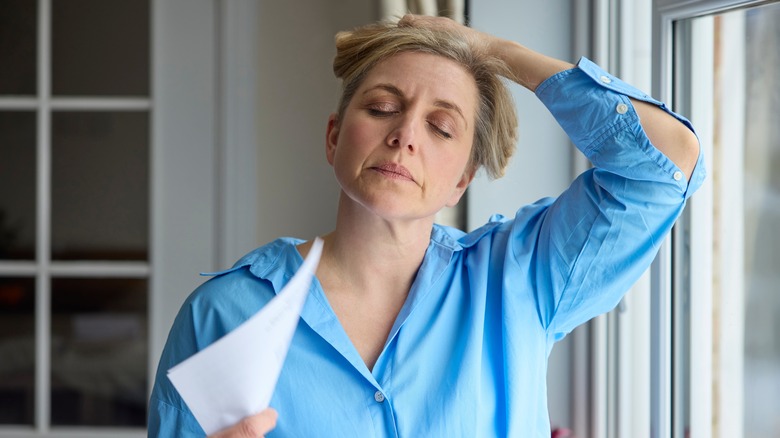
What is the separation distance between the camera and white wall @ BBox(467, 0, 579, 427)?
81.0 inches

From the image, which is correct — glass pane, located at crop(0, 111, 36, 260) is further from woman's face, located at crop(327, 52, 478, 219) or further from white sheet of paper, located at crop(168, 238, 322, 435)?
white sheet of paper, located at crop(168, 238, 322, 435)

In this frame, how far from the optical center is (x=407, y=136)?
1181 millimetres

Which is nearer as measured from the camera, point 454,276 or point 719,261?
point 454,276

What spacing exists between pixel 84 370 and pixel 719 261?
213 cm

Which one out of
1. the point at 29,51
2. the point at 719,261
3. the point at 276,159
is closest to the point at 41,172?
the point at 29,51

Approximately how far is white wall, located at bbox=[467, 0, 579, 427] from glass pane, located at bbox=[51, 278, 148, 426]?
135 cm

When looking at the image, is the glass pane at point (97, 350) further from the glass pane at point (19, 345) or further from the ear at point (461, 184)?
the ear at point (461, 184)

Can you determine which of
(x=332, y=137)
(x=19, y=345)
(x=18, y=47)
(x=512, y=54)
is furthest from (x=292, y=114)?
(x=512, y=54)

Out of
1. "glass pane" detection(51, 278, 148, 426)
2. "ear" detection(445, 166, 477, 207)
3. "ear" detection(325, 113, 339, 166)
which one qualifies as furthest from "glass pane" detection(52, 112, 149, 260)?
"ear" detection(445, 166, 477, 207)

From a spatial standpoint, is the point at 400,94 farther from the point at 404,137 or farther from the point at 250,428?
the point at 250,428

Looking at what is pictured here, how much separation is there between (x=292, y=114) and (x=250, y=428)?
2.00 meters

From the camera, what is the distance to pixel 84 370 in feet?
9.18

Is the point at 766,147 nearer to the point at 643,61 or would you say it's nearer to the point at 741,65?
the point at 741,65

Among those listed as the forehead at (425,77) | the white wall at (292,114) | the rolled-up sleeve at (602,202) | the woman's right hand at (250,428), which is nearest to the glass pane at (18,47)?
the white wall at (292,114)
